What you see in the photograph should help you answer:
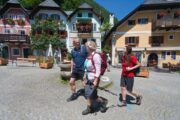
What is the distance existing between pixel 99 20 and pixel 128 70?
3507 centimetres

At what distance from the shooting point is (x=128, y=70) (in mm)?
7766

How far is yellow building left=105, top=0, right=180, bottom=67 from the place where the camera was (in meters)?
33.8

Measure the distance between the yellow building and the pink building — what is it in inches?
555

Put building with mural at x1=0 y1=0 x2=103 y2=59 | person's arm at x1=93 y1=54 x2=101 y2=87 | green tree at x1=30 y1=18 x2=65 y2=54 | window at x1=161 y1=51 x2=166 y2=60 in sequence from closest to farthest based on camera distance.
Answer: person's arm at x1=93 y1=54 x2=101 y2=87
window at x1=161 y1=51 x2=166 y2=60
green tree at x1=30 y1=18 x2=65 y2=54
building with mural at x1=0 y1=0 x2=103 y2=59

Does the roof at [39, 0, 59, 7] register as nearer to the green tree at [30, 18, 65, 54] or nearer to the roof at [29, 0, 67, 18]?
the roof at [29, 0, 67, 18]

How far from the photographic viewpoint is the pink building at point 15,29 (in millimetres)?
38856

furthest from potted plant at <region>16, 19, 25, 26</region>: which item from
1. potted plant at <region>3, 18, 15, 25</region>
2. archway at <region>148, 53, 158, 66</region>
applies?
archway at <region>148, 53, 158, 66</region>

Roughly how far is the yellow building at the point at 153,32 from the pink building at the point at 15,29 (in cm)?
1409

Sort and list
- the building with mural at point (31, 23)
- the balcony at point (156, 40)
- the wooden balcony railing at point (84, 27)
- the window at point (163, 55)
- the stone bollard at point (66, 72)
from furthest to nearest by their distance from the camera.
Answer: the wooden balcony railing at point (84, 27) < the building with mural at point (31, 23) < the window at point (163, 55) < the balcony at point (156, 40) < the stone bollard at point (66, 72)

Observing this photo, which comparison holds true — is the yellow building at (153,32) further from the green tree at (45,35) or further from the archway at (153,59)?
the green tree at (45,35)

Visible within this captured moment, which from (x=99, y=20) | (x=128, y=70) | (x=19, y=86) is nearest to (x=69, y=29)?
(x=99, y=20)


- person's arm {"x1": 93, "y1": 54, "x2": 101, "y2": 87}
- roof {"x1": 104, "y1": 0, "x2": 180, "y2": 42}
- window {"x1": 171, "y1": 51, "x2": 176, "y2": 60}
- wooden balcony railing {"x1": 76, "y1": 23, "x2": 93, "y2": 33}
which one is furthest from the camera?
wooden balcony railing {"x1": 76, "y1": 23, "x2": 93, "y2": 33}

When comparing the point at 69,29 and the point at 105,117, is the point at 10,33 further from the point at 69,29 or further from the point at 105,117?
the point at 105,117

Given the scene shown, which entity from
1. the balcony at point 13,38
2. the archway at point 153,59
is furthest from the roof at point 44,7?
the archway at point 153,59
